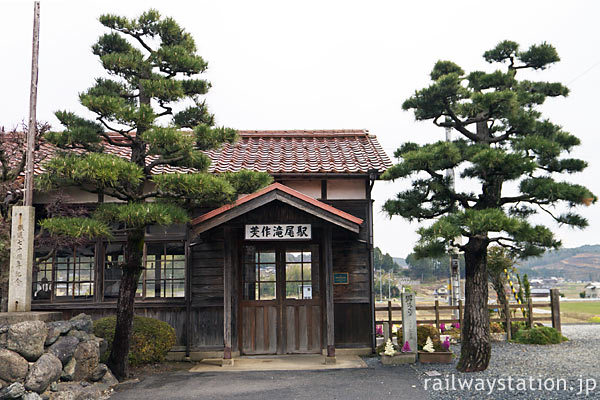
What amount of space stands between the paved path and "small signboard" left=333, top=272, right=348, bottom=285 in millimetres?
1854

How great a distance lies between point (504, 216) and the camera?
19.8ft

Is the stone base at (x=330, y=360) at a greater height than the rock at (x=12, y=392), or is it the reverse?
the rock at (x=12, y=392)

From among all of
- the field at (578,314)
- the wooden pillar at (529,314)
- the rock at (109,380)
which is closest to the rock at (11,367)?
the rock at (109,380)

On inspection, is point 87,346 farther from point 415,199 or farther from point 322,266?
point 415,199

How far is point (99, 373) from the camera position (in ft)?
21.7

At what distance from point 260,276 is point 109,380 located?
3356 millimetres

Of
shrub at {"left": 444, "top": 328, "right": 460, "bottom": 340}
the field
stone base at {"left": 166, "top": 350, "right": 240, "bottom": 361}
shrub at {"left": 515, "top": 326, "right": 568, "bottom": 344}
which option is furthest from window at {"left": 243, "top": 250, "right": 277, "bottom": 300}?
the field

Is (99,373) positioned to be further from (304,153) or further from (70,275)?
(304,153)

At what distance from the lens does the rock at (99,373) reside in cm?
652

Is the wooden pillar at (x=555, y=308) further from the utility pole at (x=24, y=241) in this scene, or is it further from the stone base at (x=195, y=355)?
the utility pole at (x=24, y=241)

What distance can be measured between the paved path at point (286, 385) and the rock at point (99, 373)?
0.38m

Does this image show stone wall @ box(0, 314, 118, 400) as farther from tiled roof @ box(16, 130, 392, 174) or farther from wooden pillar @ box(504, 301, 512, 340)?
wooden pillar @ box(504, 301, 512, 340)

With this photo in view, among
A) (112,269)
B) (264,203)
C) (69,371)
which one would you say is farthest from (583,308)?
(69,371)

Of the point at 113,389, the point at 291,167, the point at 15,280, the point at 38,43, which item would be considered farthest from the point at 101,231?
the point at 291,167
